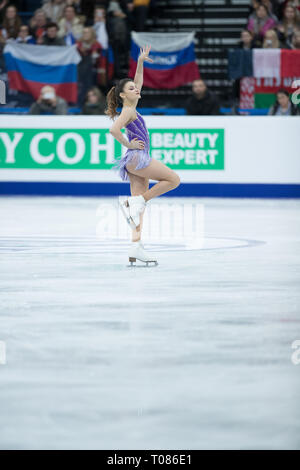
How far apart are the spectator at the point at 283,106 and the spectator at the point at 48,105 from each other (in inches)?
121

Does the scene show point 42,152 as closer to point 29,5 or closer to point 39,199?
point 39,199

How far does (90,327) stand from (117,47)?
11.3m

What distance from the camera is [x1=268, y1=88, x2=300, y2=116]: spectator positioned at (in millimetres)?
12945

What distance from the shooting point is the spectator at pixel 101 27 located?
14.8 meters

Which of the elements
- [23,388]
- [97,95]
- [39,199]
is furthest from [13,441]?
[97,95]

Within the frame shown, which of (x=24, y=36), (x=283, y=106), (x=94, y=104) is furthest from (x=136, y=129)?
(x=24, y=36)

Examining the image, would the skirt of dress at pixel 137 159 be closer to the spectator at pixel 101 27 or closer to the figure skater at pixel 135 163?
the figure skater at pixel 135 163

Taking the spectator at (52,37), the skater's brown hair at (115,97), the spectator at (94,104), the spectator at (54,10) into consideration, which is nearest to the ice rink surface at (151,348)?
the skater's brown hair at (115,97)

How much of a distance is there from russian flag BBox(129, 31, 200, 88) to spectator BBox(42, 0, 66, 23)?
1.71 metres

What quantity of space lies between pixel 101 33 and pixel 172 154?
296cm

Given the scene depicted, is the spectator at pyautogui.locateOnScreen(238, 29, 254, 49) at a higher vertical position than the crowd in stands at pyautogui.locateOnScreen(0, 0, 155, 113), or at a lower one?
lower

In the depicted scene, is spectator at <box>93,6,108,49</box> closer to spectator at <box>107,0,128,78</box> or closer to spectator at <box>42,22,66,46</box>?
spectator at <box>107,0,128,78</box>

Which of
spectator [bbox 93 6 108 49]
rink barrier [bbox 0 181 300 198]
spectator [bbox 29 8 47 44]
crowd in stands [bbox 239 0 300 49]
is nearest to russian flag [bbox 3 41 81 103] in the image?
spectator [bbox 93 6 108 49]

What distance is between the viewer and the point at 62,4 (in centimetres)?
1556
